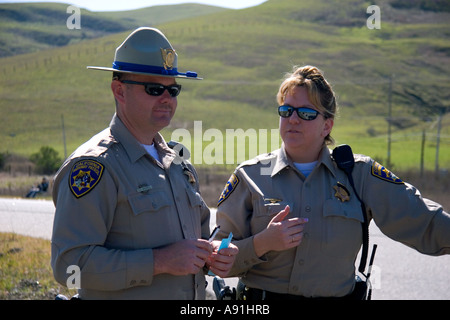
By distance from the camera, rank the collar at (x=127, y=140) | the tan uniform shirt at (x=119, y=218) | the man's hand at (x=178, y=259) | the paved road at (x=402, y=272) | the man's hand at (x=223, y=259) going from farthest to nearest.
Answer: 1. the paved road at (x=402, y=272)
2. the man's hand at (x=223, y=259)
3. the collar at (x=127, y=140)
4. the man's hand at (x=178, y=259)
5. the tan uniform shirt at (x=119, y=218)

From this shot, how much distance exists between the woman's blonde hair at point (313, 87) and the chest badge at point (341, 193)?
1.39 ft

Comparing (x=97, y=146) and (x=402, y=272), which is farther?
(x=402, y=272)

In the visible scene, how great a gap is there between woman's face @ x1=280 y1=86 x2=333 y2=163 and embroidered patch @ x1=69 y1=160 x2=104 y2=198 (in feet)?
3.85

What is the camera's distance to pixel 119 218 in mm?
2863

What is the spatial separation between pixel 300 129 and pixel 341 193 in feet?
1.43

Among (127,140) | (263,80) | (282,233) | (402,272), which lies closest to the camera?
(127,140)

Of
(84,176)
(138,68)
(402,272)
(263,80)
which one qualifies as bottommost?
(402,272)

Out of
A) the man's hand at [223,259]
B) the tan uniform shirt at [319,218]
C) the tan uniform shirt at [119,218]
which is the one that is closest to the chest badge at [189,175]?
the tan uniform shirt at [119,218]

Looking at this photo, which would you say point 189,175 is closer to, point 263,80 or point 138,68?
point 138,68

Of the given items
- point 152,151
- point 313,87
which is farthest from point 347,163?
point 152,151

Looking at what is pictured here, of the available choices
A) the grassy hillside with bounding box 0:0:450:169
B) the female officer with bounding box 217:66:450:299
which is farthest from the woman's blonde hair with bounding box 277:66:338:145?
the grassy hillside with bounding box 0:0:450:169

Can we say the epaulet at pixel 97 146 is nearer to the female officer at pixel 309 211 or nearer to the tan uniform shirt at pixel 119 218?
the tan uniform shirt at pixel 119 218

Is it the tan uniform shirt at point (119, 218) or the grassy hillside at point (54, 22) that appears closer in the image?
the tan uniform shirt at point (119, 218)

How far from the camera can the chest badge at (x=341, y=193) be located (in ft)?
11.1
